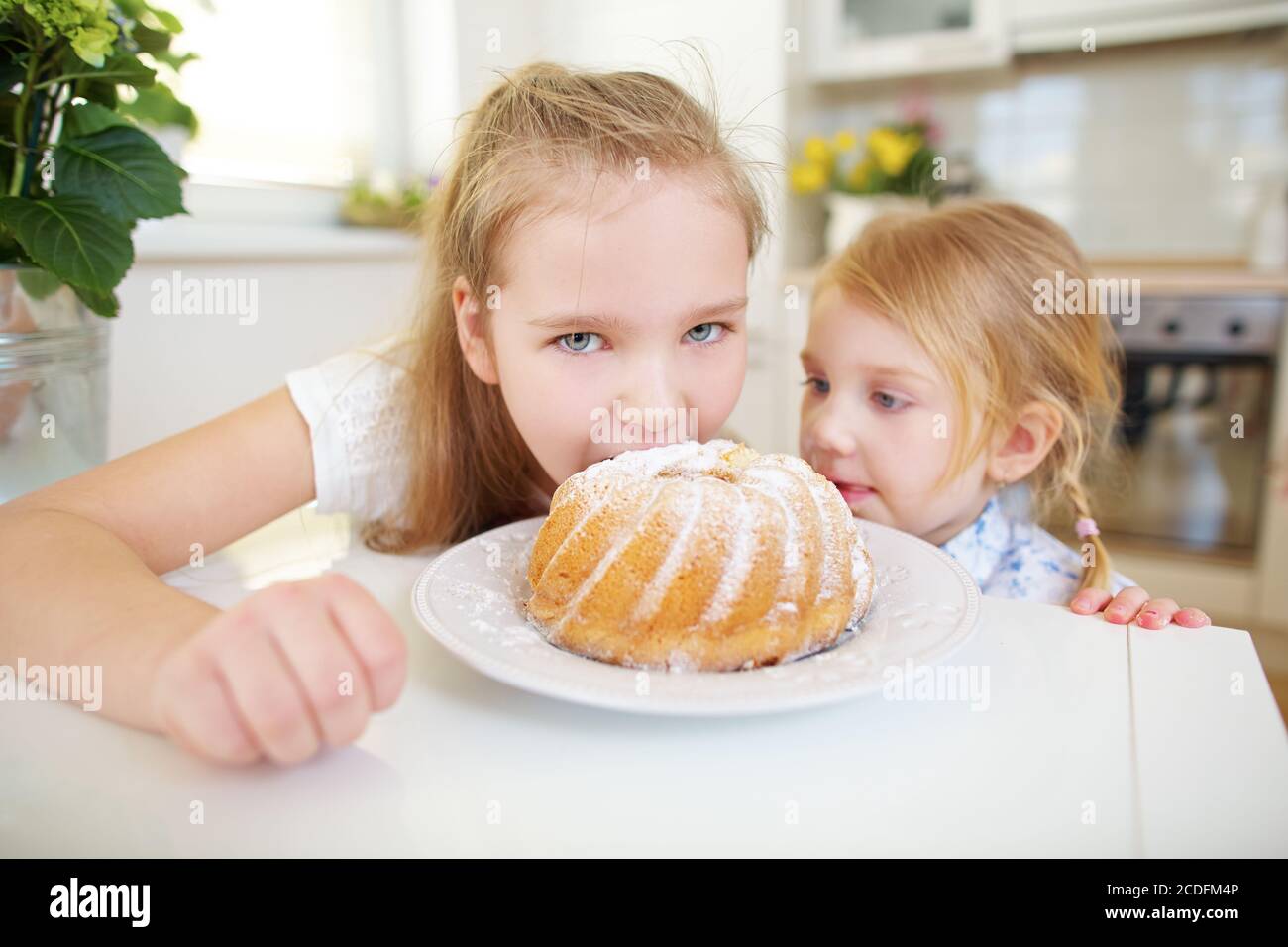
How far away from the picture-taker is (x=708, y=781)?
0.52 m

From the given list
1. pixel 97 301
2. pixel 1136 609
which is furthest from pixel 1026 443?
pixel 97 301

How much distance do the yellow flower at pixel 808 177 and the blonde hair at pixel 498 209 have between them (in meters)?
1.96

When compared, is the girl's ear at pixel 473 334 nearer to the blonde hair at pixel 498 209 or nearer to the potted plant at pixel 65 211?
the blonde hair at pixel 498 209

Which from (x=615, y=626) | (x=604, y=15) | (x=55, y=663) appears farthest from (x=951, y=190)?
(x=55, y=663)

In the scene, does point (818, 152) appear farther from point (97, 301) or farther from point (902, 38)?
point (97, 301)

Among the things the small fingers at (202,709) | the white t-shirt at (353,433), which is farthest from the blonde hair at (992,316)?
the small fingers at (202,709)

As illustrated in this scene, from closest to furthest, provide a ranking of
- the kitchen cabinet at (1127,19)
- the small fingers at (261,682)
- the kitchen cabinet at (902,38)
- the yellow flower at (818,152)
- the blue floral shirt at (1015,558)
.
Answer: the small fingers at (261,682), the blue floral shirt at (1015,558), the kitchen cabinet at (1127,19), the kitchen cabinet at (902,38), the yellow flower at (818,152)

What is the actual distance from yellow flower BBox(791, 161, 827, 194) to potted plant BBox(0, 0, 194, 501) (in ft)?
7.51

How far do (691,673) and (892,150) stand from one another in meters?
2.67

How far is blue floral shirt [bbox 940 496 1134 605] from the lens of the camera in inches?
43.1

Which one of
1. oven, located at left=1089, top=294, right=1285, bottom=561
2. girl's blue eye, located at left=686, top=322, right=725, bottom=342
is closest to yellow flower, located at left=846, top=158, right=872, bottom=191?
oven, located at left=1089, top=294, right=1285, bottom=561

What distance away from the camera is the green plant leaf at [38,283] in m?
0.84

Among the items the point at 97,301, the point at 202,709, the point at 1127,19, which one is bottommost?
the point at 202,709

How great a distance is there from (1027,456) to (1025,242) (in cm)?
28
